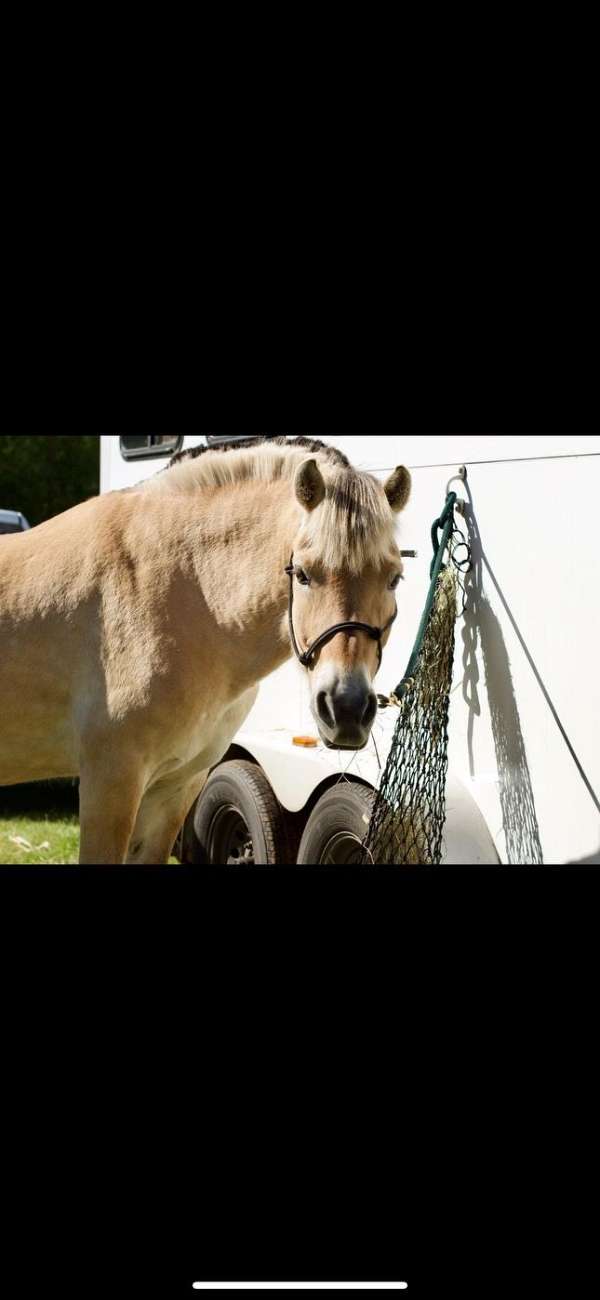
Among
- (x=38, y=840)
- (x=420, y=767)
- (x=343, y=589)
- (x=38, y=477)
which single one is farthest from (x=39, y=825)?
(x=38, y=477)

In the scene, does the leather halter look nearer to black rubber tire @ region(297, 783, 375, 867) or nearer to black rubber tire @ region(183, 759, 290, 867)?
black rubber tire @ region(297, 783, 375, 867)

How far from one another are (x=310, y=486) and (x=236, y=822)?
2035mm

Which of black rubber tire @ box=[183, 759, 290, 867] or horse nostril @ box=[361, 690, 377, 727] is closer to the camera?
horse nostril @ box=[361, 690, 377, 727]

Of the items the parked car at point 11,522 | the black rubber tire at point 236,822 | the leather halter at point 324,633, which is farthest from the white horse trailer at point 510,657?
the parked car at point 11,522

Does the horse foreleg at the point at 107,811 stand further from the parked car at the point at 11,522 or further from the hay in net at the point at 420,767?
the parked car at the point at 11,522

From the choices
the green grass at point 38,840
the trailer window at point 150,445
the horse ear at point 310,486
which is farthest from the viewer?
the green grass at point 38,840

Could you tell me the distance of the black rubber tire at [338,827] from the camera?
361cm

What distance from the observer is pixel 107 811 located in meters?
3.14

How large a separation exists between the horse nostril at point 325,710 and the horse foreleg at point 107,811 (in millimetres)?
621

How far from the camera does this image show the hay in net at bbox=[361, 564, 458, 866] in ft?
10.7

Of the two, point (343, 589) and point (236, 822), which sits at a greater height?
point (343, 589)

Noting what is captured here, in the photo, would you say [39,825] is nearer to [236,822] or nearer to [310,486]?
[236,822]

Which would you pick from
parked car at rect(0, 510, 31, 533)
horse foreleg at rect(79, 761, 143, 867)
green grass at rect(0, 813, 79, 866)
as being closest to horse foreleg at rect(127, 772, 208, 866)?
horse foreleg at rect(79, 761, 143, 867)

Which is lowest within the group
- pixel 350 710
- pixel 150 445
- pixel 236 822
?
pixel 350 710
